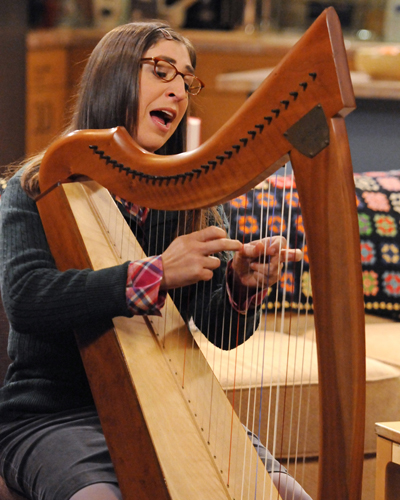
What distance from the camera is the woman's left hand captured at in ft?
3.17

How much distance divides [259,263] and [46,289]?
1.05 feet

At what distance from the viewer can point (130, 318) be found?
1.12m

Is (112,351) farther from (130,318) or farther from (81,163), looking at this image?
(81,163)

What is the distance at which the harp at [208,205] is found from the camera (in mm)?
680

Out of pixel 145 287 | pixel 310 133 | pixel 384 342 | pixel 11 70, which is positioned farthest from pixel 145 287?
pixel 11 70

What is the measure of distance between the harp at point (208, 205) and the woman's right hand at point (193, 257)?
0.06 meters

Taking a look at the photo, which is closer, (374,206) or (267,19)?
(374,206)

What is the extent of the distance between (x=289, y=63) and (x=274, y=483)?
63 centimetres

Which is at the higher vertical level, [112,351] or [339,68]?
[339,68]

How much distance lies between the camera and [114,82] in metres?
1.24

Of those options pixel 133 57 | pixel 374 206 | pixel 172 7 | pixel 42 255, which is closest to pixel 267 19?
pixel 172 7

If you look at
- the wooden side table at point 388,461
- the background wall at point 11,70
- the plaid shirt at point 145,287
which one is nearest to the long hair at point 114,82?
the plaid shirt at point 145,287

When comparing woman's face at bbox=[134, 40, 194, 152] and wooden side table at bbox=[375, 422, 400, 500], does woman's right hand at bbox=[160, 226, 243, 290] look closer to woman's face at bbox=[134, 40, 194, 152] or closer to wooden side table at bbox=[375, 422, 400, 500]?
woman's face at bbox=[134, 40, 194, 152]

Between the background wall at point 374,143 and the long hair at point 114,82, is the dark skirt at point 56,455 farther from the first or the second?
the background wall at point 374,143
